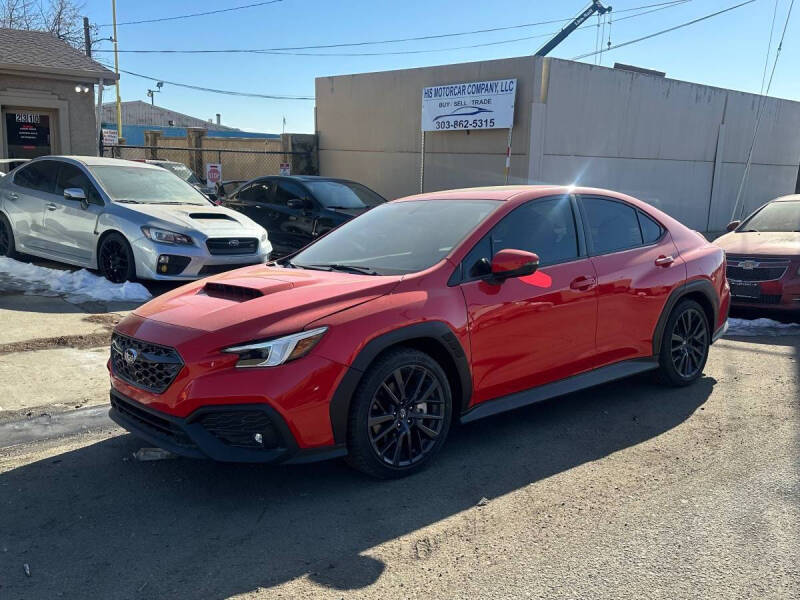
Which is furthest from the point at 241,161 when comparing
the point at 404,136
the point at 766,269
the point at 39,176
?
the point at 766,269

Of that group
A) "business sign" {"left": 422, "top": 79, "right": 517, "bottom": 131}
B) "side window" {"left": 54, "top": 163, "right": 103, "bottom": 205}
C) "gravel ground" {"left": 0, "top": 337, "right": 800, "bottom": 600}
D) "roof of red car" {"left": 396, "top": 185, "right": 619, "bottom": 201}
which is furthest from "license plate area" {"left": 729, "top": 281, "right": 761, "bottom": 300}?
"business sign" {"left": 422, "top": 79, "right": 517, "bottom": 131}

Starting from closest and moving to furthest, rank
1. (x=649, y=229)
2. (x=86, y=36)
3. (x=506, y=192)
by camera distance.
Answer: (x=506, y=192), (x=649, y=229), (x=86, y=36)

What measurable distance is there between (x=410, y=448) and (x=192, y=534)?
1.25 meters

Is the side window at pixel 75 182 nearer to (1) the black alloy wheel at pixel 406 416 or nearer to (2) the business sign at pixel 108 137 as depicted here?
(1) the black alloy wheel at pixel 406 416

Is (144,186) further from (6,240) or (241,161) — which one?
(241,161)

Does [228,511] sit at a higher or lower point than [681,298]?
lower

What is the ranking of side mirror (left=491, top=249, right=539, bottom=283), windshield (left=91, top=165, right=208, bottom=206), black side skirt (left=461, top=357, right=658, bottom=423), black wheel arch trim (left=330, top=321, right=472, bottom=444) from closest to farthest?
1. black wheel arch trim (left=330, top=321, right=472, bottom=444)
2. side mirror (left=491, top=249, right=539, bottom=283)
3. black side skirt (left=461, top=357, right=658, bottom=423)
4. windshield (left=91, top=165, right=208, bottom=206)

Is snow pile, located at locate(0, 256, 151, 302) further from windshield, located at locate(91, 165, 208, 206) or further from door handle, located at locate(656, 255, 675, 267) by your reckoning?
door handle, located at locate(656, 255, 675, 267)

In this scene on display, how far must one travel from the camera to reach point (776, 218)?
962 cm

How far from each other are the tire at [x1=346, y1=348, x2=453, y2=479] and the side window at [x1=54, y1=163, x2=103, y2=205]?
6.58 meters

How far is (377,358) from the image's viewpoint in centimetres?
376

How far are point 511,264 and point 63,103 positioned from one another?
1348cm

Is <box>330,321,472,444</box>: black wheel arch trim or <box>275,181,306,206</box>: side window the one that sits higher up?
<box>275,181,306,206</box>: side window

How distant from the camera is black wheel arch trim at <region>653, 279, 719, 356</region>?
5352 mm
